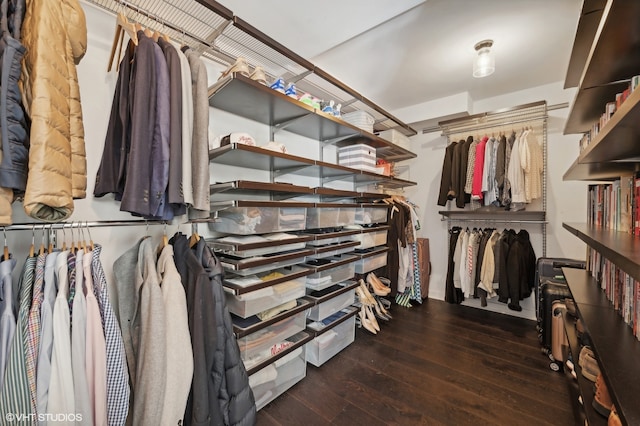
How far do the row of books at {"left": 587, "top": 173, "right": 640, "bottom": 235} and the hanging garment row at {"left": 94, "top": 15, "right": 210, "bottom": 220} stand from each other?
5.77 ft

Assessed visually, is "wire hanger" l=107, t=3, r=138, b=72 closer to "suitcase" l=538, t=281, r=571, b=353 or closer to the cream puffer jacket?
the cream puffer jacket

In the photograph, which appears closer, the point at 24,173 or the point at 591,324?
the point at 24,173

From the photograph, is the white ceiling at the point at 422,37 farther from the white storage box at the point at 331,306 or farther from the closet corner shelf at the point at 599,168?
the white storage box at the point at 331,306

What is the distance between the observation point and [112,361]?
93 cm

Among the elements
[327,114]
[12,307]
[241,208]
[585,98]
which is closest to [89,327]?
[12,307]

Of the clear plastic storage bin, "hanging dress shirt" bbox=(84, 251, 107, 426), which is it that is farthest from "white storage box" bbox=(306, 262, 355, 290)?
"hanging dress shirt" bbox=(84, 251, 107, 426)

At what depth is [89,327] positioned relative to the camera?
89cm

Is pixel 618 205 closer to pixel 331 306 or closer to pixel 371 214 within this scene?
pixel 371 214

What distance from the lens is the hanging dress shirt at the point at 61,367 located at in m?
0.79

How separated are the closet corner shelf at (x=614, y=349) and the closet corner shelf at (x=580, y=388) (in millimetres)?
334

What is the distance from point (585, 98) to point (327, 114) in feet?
4.35

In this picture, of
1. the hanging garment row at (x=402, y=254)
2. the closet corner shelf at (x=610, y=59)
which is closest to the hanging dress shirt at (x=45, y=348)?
the closet corner shelf at (x=610, y=59)

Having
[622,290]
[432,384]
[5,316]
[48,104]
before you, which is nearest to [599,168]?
[622,290]

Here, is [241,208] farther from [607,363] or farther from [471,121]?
[471,121]
